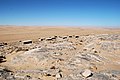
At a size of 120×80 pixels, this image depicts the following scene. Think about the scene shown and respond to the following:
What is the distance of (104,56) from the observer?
68.9 ft

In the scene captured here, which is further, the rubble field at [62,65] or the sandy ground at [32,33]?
the sandy ground at [32,33]

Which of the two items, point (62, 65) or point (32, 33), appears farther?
point (32, 33)

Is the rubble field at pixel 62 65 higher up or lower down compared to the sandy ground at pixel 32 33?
higher up

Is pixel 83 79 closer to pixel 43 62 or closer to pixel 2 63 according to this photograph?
pixel 43 62

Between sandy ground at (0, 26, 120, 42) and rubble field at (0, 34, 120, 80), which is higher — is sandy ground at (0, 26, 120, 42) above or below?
below

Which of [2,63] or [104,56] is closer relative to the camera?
[2,63]

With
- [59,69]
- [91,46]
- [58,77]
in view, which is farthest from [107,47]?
[58,77]

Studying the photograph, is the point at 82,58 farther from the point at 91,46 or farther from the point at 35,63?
the point at 91,46

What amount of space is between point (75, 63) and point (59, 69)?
7.22ft

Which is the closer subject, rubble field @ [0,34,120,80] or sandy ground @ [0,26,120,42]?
rubble field @ [0,34,120,80]

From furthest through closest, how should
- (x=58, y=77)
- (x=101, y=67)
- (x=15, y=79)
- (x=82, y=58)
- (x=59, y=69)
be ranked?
(x=82, y=58), (x=101, y=67), (x=59, y=69), (x=58, y=77), (x=15, y=79)

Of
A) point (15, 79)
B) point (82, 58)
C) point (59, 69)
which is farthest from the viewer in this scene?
point (82, 58)

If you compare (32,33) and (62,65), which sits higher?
(62,65)

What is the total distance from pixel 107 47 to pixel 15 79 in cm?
1493
